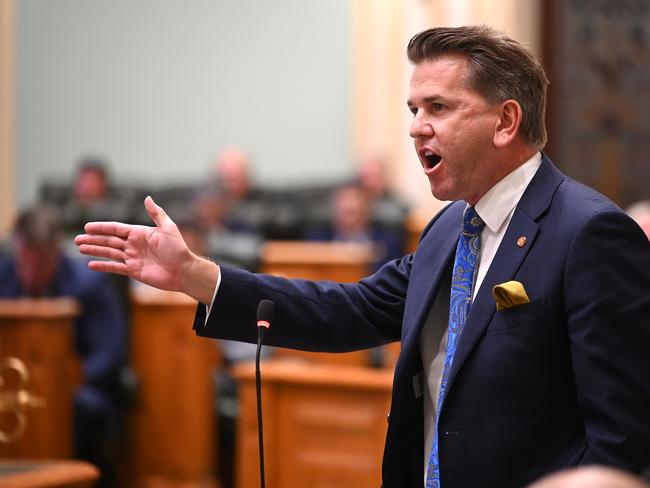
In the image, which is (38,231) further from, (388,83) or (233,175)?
(388,83)

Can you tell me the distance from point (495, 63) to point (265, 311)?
0.57 m

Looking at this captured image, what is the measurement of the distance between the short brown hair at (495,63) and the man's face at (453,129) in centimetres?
2

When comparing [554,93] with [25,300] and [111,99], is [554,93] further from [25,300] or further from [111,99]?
Answer: [111,99]

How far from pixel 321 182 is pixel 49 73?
3.25 metres

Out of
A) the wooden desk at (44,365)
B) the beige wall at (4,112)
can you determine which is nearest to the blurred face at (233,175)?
the beige wall at (4,112)

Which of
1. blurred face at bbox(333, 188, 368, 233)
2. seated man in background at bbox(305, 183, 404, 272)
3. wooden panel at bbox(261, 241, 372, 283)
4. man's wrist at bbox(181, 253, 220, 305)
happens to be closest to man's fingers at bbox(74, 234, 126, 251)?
man's wrist at bbox(181, 253, 220, 305)

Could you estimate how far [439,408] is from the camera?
1.66m

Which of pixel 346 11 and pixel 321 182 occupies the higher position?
pixel 346 11

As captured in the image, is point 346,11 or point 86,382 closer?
point 86,382

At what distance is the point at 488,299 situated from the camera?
1634mm

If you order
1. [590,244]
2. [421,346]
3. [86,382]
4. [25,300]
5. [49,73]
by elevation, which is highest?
[49,73]

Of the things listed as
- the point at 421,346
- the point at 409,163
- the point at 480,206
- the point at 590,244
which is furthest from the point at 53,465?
the point at 409,163

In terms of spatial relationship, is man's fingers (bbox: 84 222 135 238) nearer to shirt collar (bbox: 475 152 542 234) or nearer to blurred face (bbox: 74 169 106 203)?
shirt collar (bbox: 475 152 542 234)

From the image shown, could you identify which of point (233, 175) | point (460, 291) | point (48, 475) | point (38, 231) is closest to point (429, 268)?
point (460, 291)
